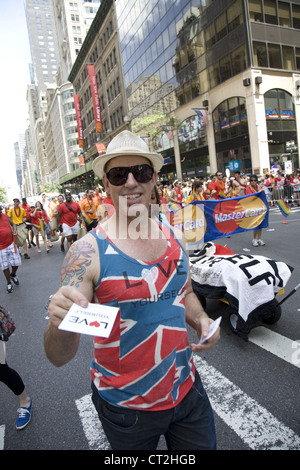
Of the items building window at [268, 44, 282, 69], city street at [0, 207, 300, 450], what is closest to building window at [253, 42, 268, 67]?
building window at [268, 44, 282, 69]

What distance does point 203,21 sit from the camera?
26984 millimetres

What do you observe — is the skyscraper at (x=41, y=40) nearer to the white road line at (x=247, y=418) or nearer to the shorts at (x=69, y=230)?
the shorts at (x=69, y=230)

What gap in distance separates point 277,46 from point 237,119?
638 centimetres

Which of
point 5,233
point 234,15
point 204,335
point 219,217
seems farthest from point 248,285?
point 234,15

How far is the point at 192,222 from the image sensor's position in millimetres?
8617

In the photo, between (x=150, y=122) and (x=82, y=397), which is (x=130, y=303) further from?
(x=150, y=122)

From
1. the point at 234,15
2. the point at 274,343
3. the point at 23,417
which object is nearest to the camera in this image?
the point at 23,417

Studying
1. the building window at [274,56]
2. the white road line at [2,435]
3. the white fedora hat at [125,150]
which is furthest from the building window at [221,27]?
the white road line at [2,435]

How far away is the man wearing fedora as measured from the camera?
1404 millimetres

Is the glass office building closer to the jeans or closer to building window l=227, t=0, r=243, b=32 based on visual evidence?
building window l=227, t=0, r=243, b=32

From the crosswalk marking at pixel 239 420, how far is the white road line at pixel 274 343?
0.75 metres

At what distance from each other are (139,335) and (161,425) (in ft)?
1.46

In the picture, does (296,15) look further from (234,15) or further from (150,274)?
(150,274)
